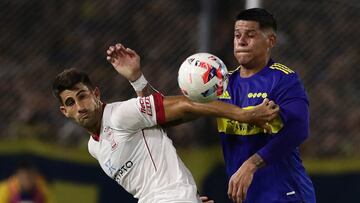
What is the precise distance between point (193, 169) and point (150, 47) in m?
1.38

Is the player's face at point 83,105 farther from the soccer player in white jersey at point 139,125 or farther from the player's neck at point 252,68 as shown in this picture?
the player's neck at point 252,68

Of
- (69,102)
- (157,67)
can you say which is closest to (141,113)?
(69,102)

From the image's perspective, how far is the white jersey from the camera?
616 centimetres

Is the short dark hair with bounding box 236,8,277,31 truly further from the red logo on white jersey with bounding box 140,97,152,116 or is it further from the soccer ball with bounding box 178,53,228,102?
the red logo on white jersey with bounding box 140,97,152,116

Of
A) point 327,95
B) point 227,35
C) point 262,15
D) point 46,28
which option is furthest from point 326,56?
point 262,15

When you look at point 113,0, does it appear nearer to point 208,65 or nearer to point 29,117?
point 29,117

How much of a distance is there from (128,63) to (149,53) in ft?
12.3

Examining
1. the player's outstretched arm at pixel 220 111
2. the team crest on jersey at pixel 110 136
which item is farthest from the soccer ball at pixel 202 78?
the team crest on jersey at pixel 110 136

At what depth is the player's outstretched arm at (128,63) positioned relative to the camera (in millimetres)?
6473

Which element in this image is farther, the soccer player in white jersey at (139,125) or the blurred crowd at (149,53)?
the blurred crowd at (149,53)

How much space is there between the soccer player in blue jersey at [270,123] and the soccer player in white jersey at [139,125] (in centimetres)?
23

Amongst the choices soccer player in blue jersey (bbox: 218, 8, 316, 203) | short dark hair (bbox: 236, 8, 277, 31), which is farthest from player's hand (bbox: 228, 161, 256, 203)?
short dark hair (bbox: 236, 8, 277, 31)

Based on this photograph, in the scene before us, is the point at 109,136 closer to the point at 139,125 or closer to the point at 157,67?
the point at 139,125

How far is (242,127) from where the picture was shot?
639cm
